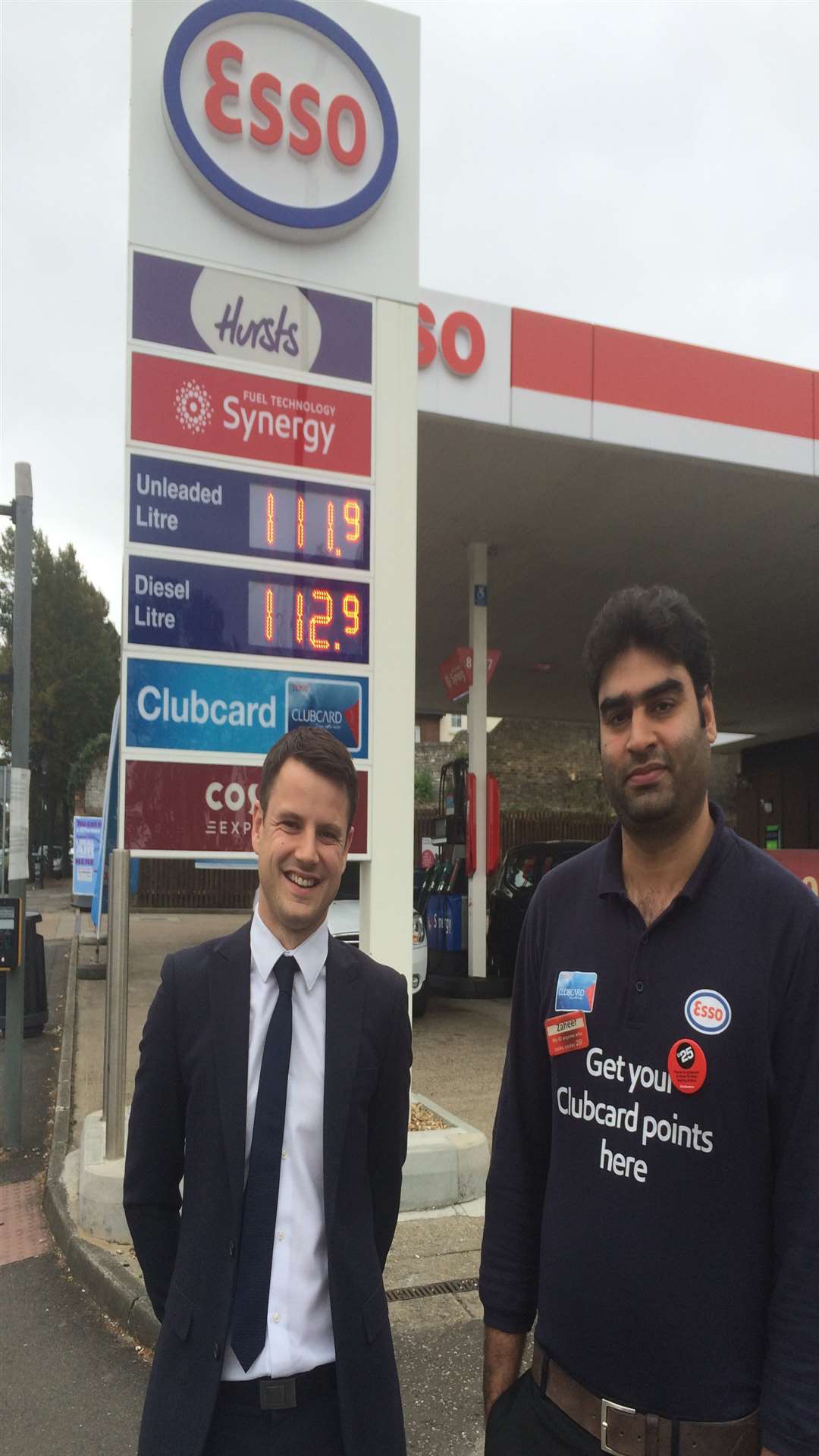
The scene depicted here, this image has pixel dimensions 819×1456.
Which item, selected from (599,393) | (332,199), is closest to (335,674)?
(332,199)

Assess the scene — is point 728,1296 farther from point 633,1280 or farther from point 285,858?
point 285,858

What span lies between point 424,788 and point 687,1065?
99.4 feet

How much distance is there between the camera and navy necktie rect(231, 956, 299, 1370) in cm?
186

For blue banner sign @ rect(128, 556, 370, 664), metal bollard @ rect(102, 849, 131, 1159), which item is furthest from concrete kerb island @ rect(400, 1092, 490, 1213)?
blue banner sign @ rect(128, 556, 370, 664)

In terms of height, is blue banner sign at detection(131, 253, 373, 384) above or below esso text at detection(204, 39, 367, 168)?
below

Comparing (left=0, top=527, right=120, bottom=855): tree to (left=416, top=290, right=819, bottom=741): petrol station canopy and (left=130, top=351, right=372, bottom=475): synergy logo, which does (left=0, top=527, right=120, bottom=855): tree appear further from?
(left=130, top=351, right=372, bottom=475): synergy logo

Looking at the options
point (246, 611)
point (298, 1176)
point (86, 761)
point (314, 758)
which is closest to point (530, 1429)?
point (298, 1176)

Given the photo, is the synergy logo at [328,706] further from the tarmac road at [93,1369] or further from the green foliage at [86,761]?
the green foliage at [86,761]

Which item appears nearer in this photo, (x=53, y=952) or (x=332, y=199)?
(x=332, y=199)

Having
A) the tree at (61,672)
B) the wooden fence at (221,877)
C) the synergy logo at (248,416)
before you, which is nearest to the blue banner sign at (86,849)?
the wooden fence at (221,877)

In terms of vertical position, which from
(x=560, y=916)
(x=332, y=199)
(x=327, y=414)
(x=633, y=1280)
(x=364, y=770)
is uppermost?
(x=332, y=199)

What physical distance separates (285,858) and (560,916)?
0.55 meters

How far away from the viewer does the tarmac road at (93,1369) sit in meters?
3.41

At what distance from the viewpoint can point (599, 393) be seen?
8.95 metres
